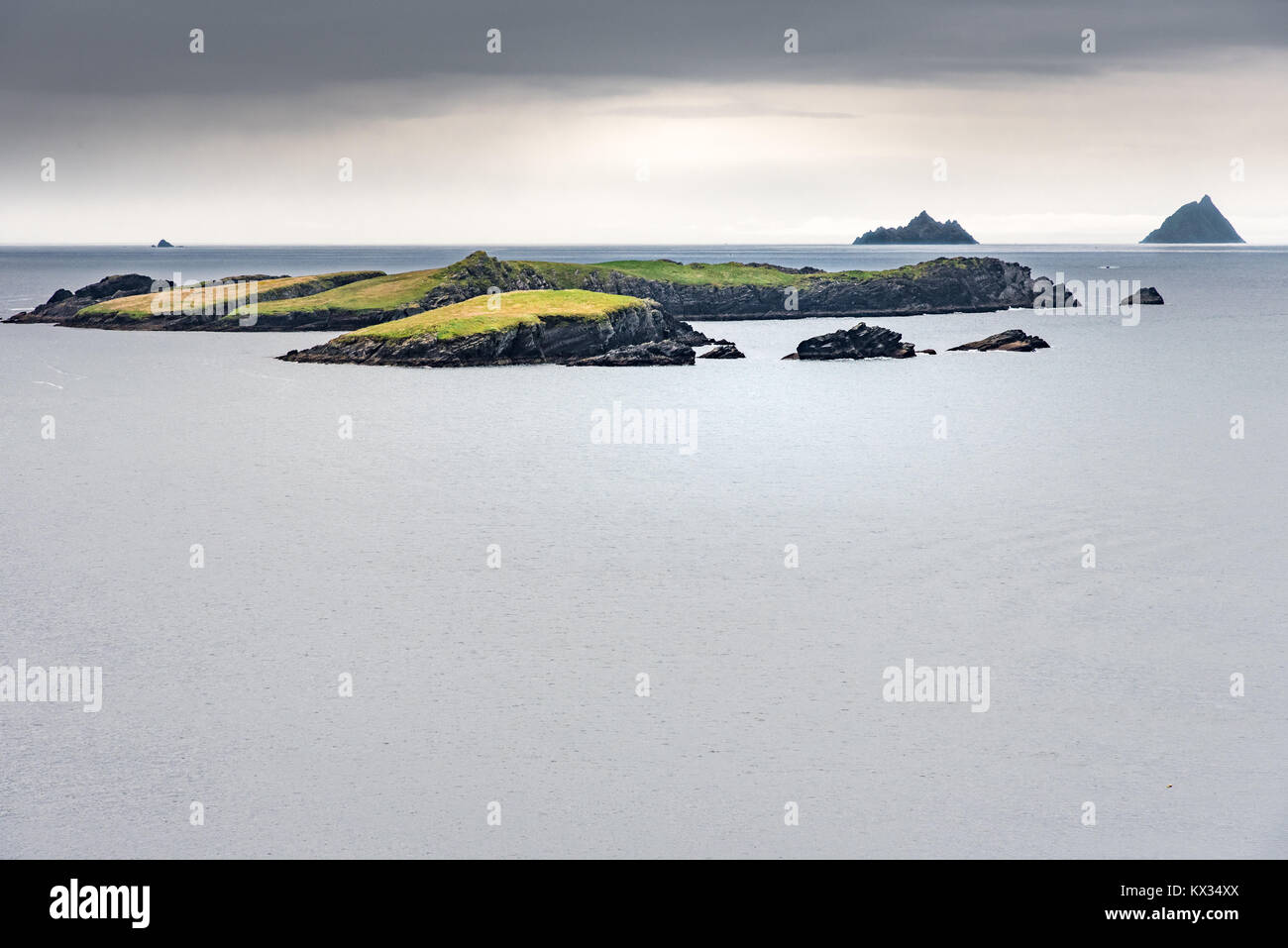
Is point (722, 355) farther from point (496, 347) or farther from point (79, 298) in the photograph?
point (79, 298)

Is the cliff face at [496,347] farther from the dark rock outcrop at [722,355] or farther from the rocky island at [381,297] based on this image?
the rocky island at [381,297]

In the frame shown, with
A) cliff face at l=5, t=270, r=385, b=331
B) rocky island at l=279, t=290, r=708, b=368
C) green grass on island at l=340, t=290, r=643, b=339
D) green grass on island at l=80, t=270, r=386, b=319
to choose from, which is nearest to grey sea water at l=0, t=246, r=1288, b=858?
rocky island at l=279, t=290, r=708, b=368

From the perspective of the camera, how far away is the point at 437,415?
89062 millimetres

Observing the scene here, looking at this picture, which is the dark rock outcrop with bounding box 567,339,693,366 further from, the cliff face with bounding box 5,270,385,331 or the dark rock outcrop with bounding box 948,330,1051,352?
the cliff face with bounding box 5,270,385,331

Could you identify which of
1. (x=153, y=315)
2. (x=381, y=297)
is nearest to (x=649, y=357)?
(x=381, y=297)

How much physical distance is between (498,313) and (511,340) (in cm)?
772

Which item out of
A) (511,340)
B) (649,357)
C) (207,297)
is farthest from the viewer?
(207,297)

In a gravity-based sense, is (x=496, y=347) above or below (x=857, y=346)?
above

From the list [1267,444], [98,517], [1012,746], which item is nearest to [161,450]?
[98,517]

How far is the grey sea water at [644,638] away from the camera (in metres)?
24.7

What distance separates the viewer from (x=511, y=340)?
127m

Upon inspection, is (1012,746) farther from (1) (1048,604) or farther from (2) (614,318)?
(2) (614,318)

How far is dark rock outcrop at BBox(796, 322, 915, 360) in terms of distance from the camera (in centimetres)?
13275

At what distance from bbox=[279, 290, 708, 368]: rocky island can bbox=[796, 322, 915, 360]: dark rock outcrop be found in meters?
14.1
